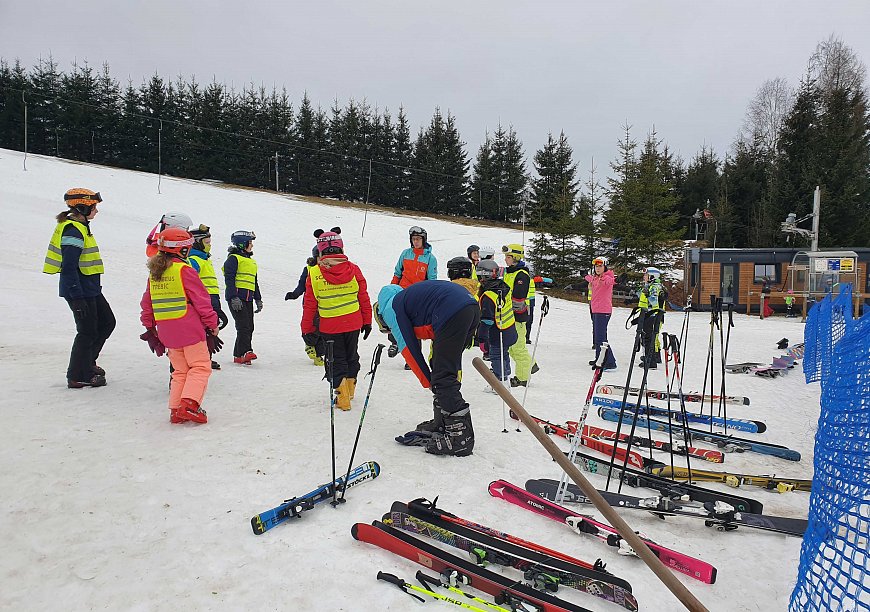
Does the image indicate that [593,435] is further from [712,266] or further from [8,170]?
[8,170]

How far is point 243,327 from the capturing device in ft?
26.3

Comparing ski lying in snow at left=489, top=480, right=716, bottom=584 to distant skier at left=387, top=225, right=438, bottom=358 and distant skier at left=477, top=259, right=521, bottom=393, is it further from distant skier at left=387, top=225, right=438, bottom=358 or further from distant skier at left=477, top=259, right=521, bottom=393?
distant skier at left=387, top=225, right=438, bottom=358

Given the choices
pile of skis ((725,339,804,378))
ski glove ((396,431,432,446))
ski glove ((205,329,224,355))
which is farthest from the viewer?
pile of skis ((725,339,804,378))

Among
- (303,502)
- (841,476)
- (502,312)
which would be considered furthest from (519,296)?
(841,476)

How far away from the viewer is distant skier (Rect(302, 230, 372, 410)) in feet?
18.8

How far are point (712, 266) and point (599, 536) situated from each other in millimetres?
22895

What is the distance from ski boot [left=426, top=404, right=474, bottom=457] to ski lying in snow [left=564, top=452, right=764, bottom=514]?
104 cm

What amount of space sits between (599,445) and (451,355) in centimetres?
189

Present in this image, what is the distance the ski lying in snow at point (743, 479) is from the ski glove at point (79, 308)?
638 cm

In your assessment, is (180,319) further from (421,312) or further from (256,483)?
(421,312)

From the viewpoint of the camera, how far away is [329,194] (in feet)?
148

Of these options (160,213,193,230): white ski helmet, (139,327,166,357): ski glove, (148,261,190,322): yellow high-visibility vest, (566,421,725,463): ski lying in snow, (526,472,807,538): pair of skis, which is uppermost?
(160,213,193,230): white ski helmet

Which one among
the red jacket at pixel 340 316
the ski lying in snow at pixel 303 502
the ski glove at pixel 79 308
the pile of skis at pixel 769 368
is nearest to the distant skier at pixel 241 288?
the ski glove at pixel 79 308

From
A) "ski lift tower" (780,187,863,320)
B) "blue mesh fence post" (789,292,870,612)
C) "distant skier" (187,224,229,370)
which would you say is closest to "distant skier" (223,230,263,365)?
"distant skier" (187,224,229,370)
